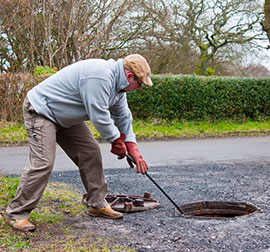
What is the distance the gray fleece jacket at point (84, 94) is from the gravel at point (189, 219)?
36.3 inches

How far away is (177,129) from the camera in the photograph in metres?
12.6

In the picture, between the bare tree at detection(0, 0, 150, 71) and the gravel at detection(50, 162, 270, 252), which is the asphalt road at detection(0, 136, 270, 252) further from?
the bare tree at detection(0, 0, 150, 71)

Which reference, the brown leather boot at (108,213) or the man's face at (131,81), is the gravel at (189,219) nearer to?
the brown leather boot at (108,213)

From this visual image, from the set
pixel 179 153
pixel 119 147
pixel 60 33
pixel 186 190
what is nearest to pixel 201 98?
pixel 179 153

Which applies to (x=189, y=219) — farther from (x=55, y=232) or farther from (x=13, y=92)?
(x=13, y=92)

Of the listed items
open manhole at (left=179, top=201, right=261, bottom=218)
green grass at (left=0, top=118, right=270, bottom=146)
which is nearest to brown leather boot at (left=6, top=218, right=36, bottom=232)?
open manhole at (left=179, top=201, right=261, bottom=218)

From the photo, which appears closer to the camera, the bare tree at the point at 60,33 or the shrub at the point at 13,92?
the shrub at the point at 13,92

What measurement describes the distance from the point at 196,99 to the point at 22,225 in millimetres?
10958

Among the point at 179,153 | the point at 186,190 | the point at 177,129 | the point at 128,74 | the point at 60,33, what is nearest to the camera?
the point at 128,74

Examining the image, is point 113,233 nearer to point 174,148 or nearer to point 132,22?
point 174,148

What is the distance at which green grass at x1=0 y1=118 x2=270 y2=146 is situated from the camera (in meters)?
10.7

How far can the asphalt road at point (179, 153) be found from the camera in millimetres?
7434

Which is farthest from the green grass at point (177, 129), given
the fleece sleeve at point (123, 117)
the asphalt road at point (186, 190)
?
the fleece sleeve at point (123, 117)

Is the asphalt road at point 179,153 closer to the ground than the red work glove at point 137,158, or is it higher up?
closer to the ground
